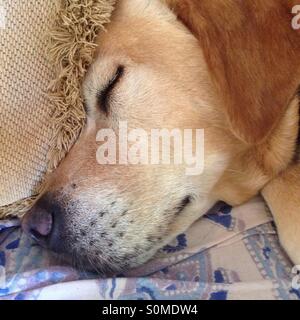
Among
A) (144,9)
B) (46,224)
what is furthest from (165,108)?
(46,224)

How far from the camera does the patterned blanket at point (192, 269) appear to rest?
3.17 feet

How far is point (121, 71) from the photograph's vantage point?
1.04 meters

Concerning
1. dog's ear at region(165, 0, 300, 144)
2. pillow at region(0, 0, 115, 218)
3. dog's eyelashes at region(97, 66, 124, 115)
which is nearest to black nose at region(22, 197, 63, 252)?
pillow at region(0, 0, 115, 218)

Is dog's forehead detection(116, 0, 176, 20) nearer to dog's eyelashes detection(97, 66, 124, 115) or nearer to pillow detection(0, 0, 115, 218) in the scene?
pillow detection(0, 0, 115, 218)

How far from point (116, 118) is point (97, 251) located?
29 cm

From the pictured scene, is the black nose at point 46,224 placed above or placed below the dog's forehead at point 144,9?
below

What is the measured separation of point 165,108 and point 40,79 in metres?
0.29

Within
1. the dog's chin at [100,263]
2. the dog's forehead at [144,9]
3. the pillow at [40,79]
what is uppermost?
the dog's forehead at [144,9]

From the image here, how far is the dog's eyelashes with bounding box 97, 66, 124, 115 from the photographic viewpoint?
3.44ft

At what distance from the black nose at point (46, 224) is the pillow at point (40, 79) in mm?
119

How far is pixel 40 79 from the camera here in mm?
1101

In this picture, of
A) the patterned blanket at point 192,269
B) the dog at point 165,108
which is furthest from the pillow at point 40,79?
the patterned blanket at point 192,269

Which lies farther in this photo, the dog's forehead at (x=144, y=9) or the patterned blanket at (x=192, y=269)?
the dog's forehead at (x=144, y=9)

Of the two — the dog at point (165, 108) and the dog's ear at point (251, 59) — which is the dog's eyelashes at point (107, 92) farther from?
the dog's ear at point (251, 59)
